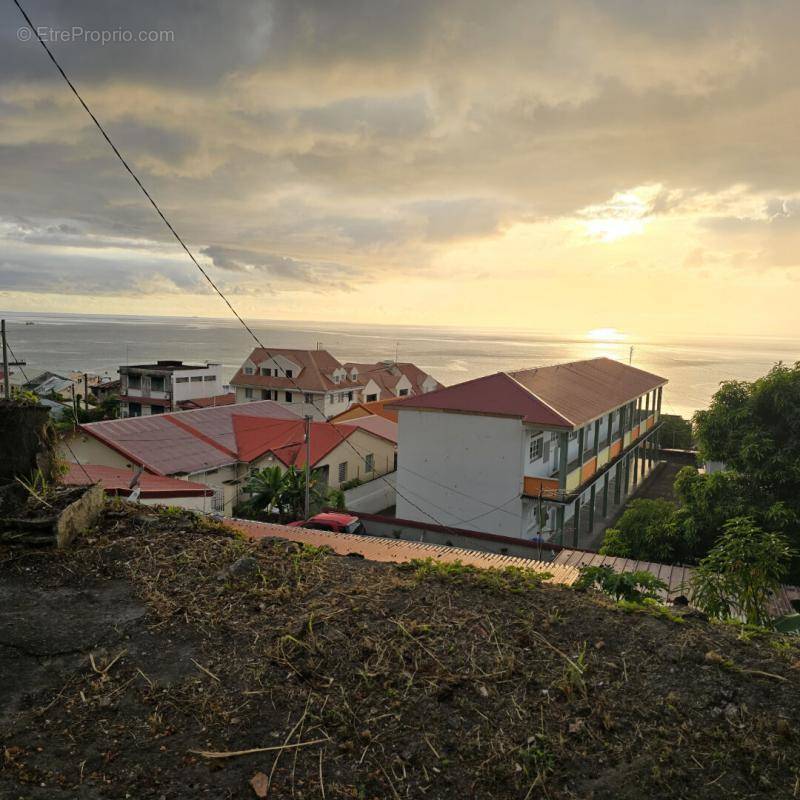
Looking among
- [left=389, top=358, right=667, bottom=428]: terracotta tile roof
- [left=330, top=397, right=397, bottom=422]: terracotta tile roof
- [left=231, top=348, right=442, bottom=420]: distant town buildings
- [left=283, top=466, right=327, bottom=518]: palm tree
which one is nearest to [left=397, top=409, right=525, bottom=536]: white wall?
[left=389, top=358, right=667, bottom=428]: terracotta tile roof

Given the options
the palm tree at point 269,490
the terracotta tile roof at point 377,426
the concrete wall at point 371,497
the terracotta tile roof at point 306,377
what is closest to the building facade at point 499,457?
the palm tree at point 269,490

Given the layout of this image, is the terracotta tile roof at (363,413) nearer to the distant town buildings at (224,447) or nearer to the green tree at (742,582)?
the distant town buildings at (224,447)

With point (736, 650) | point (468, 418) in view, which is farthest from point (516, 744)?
point (468, 418)

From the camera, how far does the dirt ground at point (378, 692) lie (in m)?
2.74

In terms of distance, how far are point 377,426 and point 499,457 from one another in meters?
13.8

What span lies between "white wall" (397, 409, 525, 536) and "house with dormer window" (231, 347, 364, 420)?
1114 inches

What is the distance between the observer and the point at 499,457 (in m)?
18.7

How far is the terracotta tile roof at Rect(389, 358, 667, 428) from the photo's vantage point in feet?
59.8

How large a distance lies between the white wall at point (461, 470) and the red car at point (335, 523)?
Answer: 262 centimetres

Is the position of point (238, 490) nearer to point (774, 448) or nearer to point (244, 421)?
point (244, 421)

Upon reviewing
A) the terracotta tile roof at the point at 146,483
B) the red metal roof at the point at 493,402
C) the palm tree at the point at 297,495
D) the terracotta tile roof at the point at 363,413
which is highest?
the red metal roof at the point at 493,402

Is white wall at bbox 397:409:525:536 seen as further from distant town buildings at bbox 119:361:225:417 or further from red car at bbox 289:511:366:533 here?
distant town buildings at bbox 119:361:225:417

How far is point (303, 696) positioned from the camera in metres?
3.22

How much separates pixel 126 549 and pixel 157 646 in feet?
4.93
